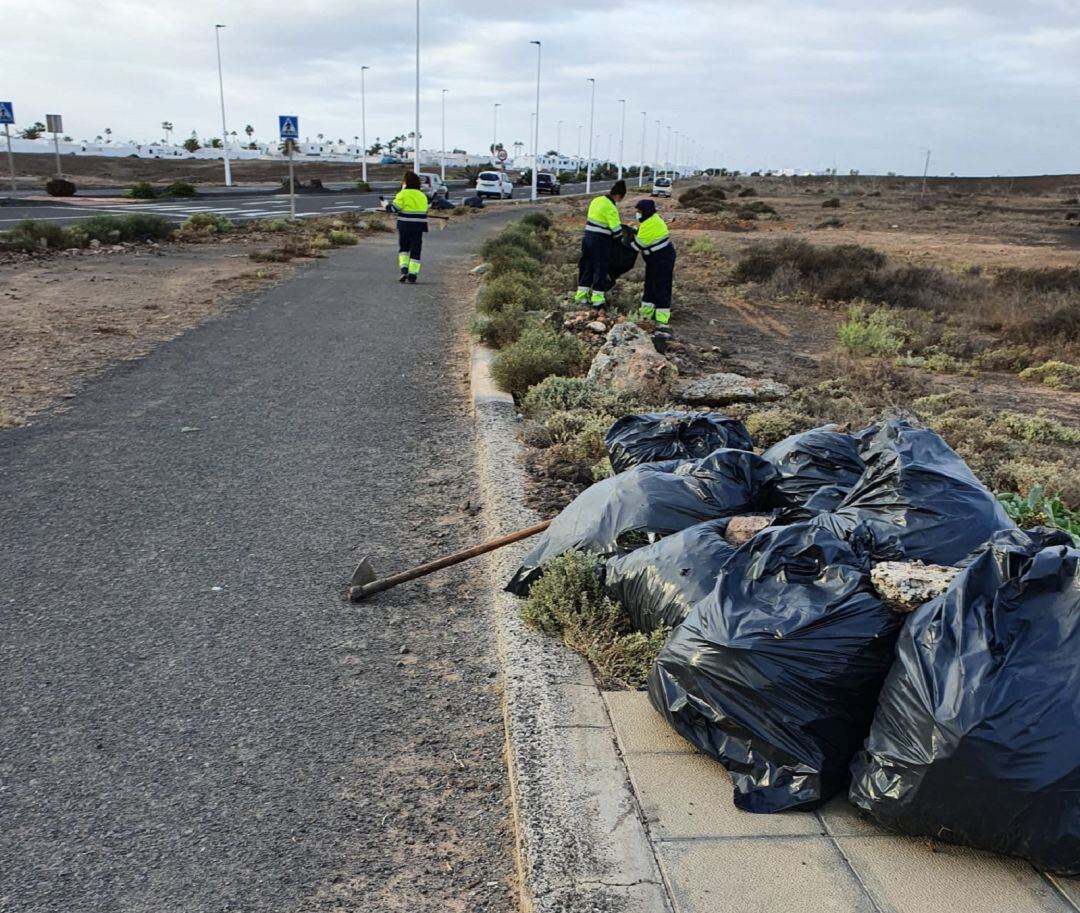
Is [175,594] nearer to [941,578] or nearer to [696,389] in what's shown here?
[941,578]

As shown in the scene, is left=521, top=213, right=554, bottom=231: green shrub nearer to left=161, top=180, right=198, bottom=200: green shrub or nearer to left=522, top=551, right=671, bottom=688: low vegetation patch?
left=161, top=180, right=198, bottom=200: green shrub

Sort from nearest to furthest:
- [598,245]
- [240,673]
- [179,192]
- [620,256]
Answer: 1. [240,673]
2. [598,245]
3. [620,256]
4. [179,192]

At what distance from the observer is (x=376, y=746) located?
110 inches

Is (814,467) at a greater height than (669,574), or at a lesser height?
greater

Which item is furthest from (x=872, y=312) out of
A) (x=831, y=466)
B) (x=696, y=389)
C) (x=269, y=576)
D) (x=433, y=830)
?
(x=433, y=830)

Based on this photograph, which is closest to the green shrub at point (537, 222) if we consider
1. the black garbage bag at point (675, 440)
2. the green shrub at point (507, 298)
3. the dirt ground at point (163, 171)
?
the green shrub at point (507, 298)

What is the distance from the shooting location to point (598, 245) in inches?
436

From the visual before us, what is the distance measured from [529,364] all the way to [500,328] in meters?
1.72

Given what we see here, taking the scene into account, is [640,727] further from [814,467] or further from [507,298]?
[507,298]

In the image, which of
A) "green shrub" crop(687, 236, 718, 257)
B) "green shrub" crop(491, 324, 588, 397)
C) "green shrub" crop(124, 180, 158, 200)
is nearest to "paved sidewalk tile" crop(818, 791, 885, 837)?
"green shrub" crop(491, 324, 588, 397)

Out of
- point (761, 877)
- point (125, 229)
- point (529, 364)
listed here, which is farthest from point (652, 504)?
point (125, 229)

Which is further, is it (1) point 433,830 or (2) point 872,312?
(2) point 872,312

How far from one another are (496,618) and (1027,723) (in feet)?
6.83

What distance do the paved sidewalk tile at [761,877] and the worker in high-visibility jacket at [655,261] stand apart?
8.57 meters
